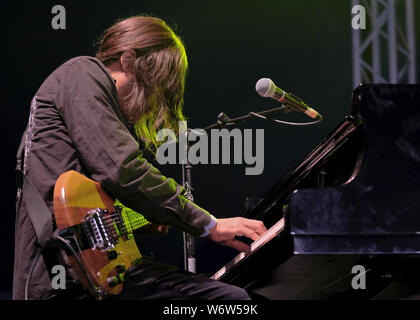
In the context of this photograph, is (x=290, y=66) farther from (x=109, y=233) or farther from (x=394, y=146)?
(x=109, y=233)

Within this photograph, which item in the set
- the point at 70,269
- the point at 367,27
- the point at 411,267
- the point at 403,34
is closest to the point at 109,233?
the point at 70,269

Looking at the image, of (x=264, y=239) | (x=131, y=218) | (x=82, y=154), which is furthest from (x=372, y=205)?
(x=82, y=154)

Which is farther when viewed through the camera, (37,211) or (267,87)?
(267,87)

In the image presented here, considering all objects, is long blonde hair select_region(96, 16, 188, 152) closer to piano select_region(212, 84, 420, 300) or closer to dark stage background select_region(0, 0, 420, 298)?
piano select_region(212, 84, 420, 300)

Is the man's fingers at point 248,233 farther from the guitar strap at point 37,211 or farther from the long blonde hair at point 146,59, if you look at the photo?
the guitar strap at point 37,211

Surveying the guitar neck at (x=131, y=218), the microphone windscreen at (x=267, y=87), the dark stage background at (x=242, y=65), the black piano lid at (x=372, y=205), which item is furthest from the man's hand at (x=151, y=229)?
the dark stage background at (x=242, y=65)

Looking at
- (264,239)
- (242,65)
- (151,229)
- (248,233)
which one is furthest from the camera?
(242,65)

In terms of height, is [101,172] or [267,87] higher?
[267,87]

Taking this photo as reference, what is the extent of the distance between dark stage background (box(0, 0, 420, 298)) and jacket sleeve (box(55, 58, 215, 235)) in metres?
3.19

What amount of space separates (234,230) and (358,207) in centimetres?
47

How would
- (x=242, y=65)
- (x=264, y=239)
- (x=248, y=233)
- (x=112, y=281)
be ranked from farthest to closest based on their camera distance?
(x=242, y=65), (x=248, y=233), (x=264, y=239), (x=112, y=281)

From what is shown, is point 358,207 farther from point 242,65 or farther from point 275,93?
point 242,65

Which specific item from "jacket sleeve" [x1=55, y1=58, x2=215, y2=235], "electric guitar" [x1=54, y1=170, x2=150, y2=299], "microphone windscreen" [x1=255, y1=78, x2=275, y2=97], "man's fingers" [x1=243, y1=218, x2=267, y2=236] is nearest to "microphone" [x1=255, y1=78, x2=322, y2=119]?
"microphone windscreen" [x1=255, y1=78, x2=275, y2=97]

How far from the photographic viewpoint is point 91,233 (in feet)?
5.14
